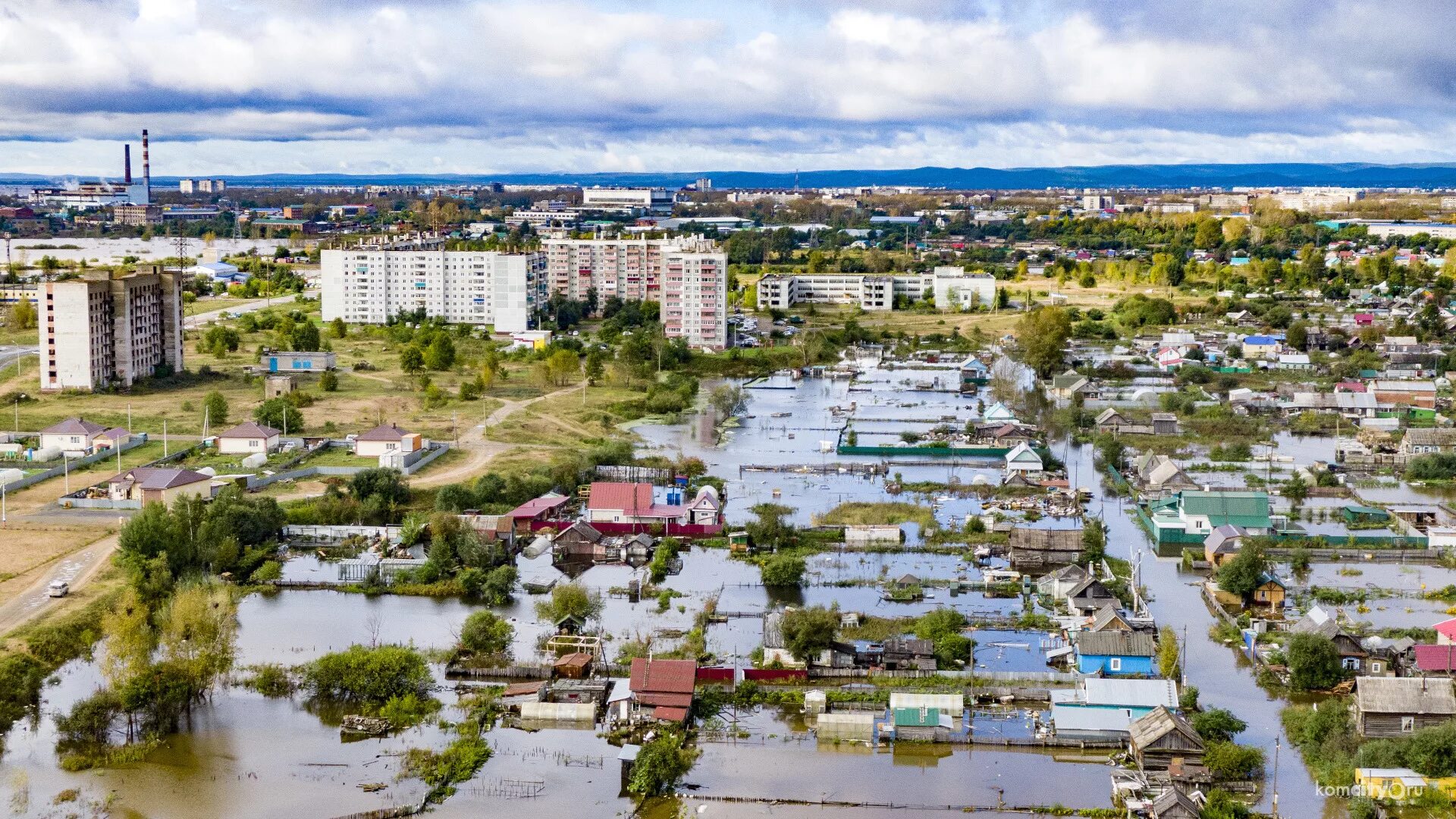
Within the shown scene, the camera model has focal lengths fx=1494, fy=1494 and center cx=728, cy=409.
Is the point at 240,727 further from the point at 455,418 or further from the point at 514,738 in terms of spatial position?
the point at 455,418

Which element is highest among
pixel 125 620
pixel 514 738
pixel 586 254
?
pixel 586 254

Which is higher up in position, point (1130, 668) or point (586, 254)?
point (586, 254)

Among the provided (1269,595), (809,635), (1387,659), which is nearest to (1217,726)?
(1387,659)

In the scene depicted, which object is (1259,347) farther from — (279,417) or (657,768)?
(657,768)

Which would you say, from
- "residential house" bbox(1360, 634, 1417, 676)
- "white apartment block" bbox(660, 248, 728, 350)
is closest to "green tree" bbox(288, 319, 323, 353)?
"white apartment block" bbox(660, 248, 728, 350)

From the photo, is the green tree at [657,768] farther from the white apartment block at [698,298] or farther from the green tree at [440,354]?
the white apartment block at [698,298]

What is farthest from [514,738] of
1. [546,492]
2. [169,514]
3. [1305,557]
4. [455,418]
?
[455,418]

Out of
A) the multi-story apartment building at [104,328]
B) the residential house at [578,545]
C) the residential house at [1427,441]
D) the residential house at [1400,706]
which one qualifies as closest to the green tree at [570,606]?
the residential house at [578,545]
